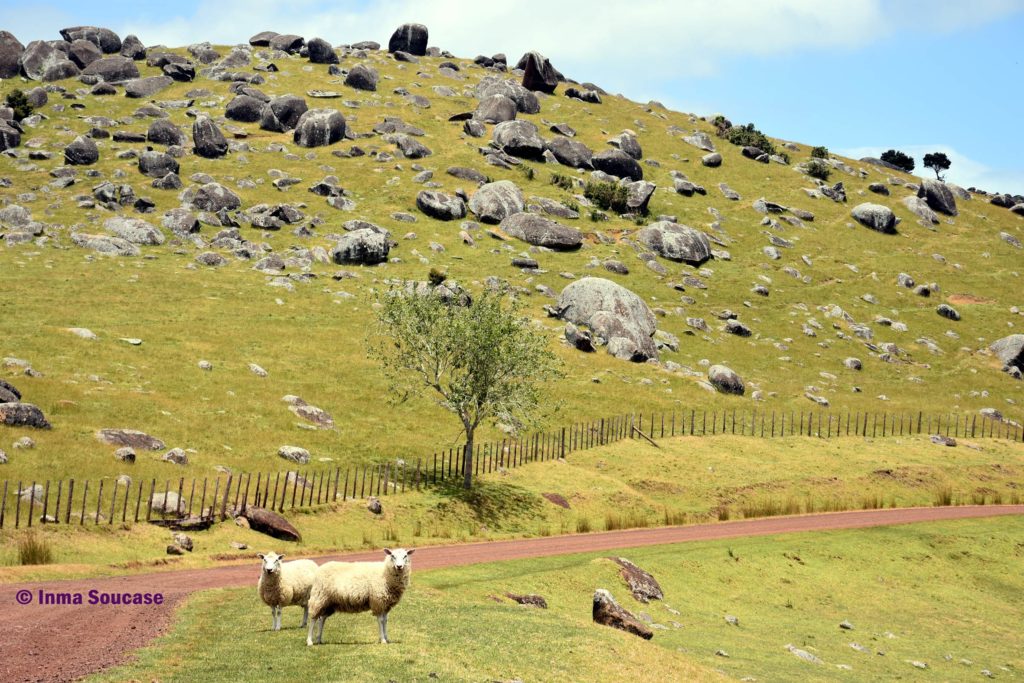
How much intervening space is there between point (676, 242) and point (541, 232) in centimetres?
2022

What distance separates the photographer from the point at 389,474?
56781mm

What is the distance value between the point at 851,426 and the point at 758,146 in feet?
390

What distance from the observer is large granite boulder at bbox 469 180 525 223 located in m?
129

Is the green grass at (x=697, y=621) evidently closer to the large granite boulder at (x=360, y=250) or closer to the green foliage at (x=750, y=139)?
the large granite boulder at (x=360, y=250)

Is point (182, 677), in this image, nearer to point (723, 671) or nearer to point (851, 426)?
point (723, 671)

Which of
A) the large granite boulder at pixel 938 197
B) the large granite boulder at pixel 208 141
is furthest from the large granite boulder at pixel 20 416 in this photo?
the large granite boulder at pixel 938 197

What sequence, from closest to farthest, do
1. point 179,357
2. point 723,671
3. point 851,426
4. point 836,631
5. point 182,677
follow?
1. point 182,677
2. point 723,671
3. point 836,631
4. point 179,357
5. point 851,426

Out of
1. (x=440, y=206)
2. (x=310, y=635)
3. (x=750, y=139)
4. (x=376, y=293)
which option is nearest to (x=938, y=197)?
(x=750, y=139)

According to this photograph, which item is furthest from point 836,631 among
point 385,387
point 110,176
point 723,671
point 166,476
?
point 110,176

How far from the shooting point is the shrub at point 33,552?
35.1 m

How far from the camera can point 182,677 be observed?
1883cm

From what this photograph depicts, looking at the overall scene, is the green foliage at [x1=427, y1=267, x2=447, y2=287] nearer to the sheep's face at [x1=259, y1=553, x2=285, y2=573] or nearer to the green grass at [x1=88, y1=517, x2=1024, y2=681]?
the green grass at [x1=88, y1=517, x2=1024, y2=681]

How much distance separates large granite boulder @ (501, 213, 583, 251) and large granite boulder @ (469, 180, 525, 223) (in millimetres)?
2404

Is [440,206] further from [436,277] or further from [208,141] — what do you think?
[208,141]
